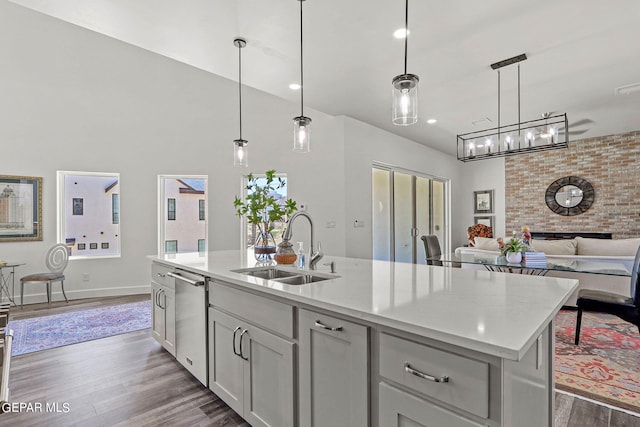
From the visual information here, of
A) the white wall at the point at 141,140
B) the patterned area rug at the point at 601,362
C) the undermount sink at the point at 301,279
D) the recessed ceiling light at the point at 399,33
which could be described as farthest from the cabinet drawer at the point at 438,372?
the white wall at the point at 141,140

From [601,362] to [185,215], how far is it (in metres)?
5.63

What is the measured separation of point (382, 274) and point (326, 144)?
3520 mm

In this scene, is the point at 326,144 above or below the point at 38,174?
above

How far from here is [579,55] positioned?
3.18 m

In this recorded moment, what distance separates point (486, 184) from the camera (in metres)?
8.05

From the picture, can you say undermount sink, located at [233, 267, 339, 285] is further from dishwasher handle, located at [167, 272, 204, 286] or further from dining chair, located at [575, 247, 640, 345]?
dining chair, located at [575, 247, 640, 345]

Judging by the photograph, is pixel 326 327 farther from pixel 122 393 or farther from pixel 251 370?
pixel 122 393

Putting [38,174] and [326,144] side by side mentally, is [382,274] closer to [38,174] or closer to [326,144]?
[326,144]

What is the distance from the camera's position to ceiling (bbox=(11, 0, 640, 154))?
8.14ft

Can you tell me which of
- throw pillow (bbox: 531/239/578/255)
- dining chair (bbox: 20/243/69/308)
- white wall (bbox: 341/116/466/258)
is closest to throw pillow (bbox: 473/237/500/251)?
throw pillow (bbox: 531/239/578/255)

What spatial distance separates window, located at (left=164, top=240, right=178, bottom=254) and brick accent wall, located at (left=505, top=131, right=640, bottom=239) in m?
6.95

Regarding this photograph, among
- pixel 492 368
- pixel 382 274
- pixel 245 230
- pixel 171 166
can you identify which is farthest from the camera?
pixel 245 230

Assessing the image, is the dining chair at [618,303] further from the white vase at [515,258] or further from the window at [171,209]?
the window at [171,209]

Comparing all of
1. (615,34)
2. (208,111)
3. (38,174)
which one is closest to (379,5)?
(615,34)
